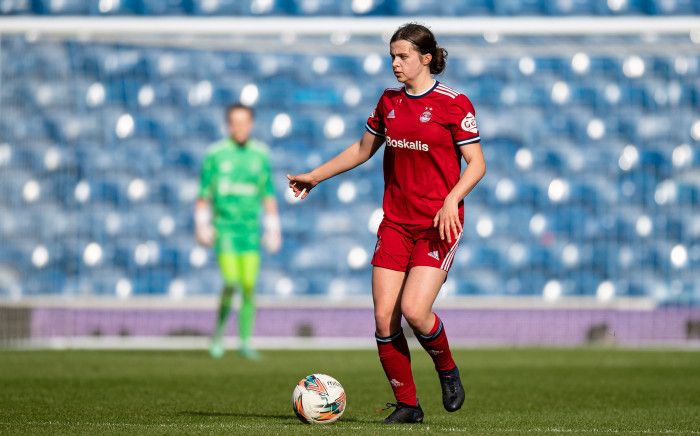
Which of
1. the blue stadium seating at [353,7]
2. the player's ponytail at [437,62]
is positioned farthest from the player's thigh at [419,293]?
the blue stadium seating at [353,7]

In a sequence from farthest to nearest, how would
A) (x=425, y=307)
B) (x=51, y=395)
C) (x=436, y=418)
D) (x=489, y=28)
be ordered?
(x=489, y=28)
(x=51, y=395)
(x=436, y=418)
(x=425, y=307)

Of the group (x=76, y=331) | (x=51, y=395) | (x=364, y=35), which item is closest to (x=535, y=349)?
(x=364, y=35)

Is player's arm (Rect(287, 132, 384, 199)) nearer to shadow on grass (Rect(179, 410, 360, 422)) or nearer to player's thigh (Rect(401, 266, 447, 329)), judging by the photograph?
player's thigh (Rect(401, 266, 447, 329))

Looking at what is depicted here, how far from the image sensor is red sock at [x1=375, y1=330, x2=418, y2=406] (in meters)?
6.25

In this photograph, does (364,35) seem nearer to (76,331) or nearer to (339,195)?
(339,195)

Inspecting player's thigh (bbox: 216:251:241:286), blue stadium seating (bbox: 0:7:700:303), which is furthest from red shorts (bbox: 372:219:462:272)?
blue stadium seating (bbox: 0:7:700:303)

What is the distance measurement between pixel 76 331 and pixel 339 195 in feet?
10.2

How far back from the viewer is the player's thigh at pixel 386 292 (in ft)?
20.2

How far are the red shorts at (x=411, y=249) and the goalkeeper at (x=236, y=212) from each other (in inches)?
218

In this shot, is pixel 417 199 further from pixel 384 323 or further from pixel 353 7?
pixel 353 7

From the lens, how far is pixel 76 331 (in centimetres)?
1382

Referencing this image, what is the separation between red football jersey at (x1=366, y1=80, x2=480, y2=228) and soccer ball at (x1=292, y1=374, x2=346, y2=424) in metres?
0.83

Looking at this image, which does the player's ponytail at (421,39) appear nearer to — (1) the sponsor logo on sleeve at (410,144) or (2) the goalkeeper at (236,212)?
(1) the sponsor logo on sleeve at (410,144)

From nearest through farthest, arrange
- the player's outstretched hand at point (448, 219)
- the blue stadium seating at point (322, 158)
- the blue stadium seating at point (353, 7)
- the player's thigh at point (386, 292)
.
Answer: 1. the player's outstretched hand at point (448, 219)
2. the player's thigh at point (386, 292)
3. the blue stadium seating at point (322, 158)
4. the blue stadium seating at point (353, 7)
